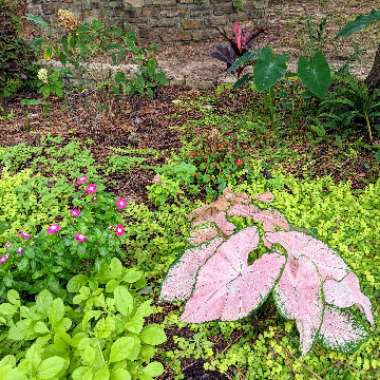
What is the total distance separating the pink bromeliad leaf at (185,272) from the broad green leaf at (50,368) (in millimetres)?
498

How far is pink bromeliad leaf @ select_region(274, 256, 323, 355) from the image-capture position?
1691 mm

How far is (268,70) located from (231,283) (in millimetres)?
1873

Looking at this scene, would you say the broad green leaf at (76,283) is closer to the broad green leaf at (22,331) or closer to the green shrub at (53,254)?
the green shrub at (53,254)

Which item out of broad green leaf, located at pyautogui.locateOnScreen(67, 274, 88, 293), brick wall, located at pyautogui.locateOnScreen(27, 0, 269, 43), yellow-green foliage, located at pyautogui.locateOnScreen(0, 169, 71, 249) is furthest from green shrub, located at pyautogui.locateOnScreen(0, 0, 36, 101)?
broad green leaf, located at pyautogui.locateOnScreen(67, 274, 88, 293)

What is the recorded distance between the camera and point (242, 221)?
2.43m

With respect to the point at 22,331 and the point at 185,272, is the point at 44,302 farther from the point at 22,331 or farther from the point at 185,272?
the point at 185,272

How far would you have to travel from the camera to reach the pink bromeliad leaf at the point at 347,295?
1.77 metres

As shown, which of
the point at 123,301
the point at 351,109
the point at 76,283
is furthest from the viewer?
the point at 351,109

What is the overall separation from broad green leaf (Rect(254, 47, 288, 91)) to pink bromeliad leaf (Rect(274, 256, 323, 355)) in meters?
1.60

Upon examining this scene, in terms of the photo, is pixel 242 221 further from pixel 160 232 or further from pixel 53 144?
pixel 53 144

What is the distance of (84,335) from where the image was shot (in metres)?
1.86

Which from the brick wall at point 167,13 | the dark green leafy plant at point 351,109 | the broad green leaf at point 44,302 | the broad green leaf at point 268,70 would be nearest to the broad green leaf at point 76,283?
the broad green leaf at point 44,302

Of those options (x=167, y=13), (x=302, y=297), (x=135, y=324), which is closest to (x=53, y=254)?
(x=135, y=324)

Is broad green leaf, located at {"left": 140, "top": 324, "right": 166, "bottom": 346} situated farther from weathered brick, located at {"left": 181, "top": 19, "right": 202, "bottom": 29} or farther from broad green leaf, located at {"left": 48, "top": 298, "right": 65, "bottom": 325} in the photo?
weathered brick, located at {"left": 181, "top": 19, "right": 202, "bottom": 29}
